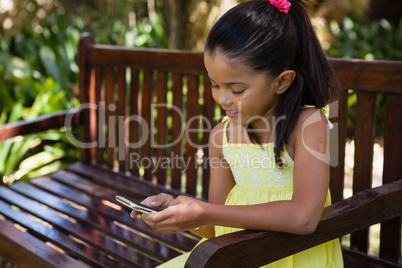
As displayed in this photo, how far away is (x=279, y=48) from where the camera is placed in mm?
1659

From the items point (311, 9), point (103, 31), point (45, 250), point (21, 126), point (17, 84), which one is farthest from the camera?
point (103, 31)

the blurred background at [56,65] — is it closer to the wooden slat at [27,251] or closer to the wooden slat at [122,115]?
the wooden slat at [122,115]

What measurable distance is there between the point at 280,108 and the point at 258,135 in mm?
144

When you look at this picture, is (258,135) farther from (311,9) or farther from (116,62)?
(116,62)

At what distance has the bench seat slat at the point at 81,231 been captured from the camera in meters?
2.29

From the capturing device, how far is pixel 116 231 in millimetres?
2543

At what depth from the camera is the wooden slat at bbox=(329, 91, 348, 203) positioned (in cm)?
233

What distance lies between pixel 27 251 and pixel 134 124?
1.04 meters

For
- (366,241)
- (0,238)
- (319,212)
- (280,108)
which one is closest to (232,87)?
(280,108)

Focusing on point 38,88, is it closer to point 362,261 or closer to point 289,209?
point 362,261

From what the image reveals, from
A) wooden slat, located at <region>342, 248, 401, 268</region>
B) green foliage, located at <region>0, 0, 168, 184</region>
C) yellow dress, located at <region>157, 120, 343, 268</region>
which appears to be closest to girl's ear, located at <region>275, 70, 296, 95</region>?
yellow dress, located at <region>157, 120, 343, 268</region>

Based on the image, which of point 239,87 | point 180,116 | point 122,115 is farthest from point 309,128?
point 122,115

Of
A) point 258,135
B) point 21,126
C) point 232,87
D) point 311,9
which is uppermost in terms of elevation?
point 311,9

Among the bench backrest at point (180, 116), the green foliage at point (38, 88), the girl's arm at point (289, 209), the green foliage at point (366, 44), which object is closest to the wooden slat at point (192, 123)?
the bench backrest at point (180, 116)
